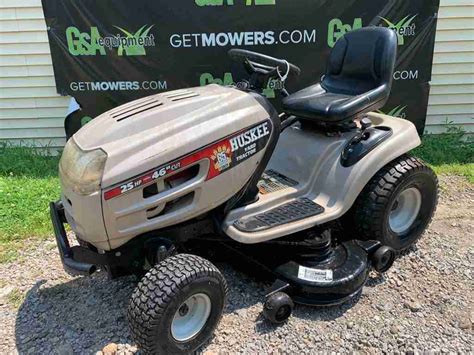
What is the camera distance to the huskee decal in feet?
7.31

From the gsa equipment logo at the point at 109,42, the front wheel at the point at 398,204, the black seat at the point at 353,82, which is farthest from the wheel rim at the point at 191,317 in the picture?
the gsa equipment logo at the point at 109,42

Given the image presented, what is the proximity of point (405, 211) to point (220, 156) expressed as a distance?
1530 mm

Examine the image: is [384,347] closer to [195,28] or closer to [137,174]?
[137,174]

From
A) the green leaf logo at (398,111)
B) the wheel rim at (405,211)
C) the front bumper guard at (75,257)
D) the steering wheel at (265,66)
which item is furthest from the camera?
the green leaf logo at (398,111)

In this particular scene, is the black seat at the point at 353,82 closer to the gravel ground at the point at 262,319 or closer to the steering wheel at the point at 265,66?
the steering wheel at the point at 265,66

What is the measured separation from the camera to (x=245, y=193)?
106 inches

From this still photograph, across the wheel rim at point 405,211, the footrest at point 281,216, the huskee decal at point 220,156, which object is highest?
the huskee decal at point 220,156

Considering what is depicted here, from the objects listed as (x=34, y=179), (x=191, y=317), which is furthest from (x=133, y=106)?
(x=34, y=179)

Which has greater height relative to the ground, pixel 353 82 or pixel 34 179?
pixel 353 82

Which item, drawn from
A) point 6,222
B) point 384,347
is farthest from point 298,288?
point 6,222

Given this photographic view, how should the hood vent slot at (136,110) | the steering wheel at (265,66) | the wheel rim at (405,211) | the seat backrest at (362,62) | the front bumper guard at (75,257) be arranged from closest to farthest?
the front bumper guard at (75,257) < the hood vent slot at (136,110) < the steering wheel at (265,66) < the seat backrest at (362,62) < the wheel rim at (405,211)

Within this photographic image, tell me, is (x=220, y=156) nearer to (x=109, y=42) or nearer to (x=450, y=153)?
(x=109, y=42)

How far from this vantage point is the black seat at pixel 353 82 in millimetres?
2903

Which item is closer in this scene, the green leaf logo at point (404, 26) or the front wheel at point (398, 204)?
the front wheel at point (398, 204)
